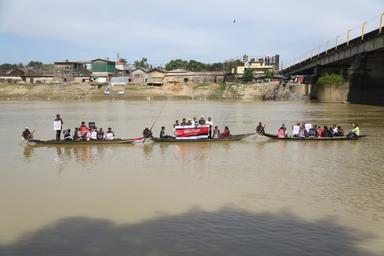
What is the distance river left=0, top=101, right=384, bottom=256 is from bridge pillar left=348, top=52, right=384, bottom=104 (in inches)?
1654

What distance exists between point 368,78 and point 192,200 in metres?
57.8

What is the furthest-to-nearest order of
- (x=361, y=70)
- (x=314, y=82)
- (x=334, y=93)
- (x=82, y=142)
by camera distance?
(x=314, y=82) < (x=334, y=93) < (x=361, y=70) < (x=82, y=142)

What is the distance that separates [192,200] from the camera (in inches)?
600

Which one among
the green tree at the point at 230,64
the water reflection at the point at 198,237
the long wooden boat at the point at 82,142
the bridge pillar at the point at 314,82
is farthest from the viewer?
the green tree at the point at 230,64

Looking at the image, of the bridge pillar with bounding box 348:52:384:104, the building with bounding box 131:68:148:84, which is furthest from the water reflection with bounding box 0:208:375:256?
the building with bounding box 131:68:148:84

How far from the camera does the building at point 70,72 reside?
128625mm

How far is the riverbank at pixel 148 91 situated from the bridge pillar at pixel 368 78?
25.6 metres

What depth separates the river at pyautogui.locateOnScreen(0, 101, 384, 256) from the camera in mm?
11422

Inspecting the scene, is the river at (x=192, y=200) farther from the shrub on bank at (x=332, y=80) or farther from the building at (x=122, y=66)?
the building at (x=122, y=66)

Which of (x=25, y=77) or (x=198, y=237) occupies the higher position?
(x=25, y=77)

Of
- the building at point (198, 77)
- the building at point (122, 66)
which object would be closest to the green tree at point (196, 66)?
the building at point (122, 66)

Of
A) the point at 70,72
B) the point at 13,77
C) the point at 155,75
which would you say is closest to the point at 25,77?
the point at 13,77

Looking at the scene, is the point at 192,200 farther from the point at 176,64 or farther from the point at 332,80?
the point at 176,64

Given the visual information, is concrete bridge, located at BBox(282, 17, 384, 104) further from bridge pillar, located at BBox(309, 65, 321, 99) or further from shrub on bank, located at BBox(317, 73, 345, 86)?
bridge pillar, located at BBox(309, 65, 321, 99)
